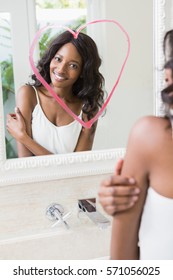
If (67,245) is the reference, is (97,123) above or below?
above

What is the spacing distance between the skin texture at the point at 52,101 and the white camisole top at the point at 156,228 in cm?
58

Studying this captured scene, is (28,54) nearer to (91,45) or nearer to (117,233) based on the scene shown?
(91,45)

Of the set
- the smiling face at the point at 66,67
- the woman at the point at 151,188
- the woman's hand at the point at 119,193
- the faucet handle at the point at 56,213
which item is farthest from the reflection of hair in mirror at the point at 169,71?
the faucet handle at the point at 56,213

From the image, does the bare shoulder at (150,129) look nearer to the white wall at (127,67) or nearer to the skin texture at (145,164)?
the skin texture at (145,164)

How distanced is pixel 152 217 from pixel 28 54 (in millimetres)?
664

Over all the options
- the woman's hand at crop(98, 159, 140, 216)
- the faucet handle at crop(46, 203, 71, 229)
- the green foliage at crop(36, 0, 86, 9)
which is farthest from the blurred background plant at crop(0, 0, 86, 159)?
the woman's hand at crop(98, 159, 140, 216)

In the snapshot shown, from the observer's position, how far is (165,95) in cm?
60

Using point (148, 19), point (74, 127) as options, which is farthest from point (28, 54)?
point (148, 19)

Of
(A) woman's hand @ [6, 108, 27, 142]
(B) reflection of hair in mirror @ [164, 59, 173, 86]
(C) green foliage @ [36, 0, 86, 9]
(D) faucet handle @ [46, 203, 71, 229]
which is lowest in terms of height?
(D) faucet handle @ [46, 203, 71, 229]

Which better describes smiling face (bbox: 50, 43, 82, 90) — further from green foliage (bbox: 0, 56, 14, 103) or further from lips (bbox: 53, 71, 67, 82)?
green foliage (bbox: 0, 56, 14, 103)

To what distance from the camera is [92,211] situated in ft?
3.76

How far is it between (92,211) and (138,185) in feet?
1.85

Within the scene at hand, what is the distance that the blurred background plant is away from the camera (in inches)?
41.4

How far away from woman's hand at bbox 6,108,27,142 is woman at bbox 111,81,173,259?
556mm
